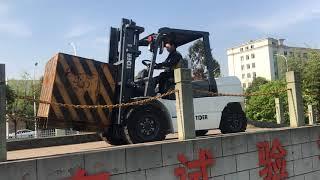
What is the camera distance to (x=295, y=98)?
418 inches

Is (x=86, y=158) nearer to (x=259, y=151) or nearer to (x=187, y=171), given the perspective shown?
(x=187, y=171)

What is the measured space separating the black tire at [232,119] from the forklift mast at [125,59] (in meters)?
2.42

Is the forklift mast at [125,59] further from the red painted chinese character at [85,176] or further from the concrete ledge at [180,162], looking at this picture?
the red painted chinese character at [85,176]

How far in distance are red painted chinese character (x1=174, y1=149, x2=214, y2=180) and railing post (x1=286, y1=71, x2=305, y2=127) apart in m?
3.31

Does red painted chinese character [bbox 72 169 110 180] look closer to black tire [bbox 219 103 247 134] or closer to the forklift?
the forklift

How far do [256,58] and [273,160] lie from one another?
10235 centimetres

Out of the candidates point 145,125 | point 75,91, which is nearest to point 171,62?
point 145,125

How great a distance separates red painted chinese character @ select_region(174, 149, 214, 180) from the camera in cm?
771

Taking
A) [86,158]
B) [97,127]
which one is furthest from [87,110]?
[86,158]

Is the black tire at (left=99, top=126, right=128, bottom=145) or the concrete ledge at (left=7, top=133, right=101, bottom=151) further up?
the black tire at (left=99, top=126, right=128, bottom=145)

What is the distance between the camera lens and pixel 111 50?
33.2 feet

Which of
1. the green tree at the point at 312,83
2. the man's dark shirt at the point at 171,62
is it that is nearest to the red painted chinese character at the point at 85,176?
the man's dark shirt at the point at 171,62

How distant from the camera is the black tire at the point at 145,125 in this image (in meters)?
9.00

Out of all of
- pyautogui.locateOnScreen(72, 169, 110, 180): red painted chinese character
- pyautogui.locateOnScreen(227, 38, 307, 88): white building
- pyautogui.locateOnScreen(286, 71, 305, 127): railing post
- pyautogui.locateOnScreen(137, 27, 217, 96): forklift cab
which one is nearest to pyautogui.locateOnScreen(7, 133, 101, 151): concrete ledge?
pyautogui.locateOnScreen(137, 27, 217, 96): forklift cab
